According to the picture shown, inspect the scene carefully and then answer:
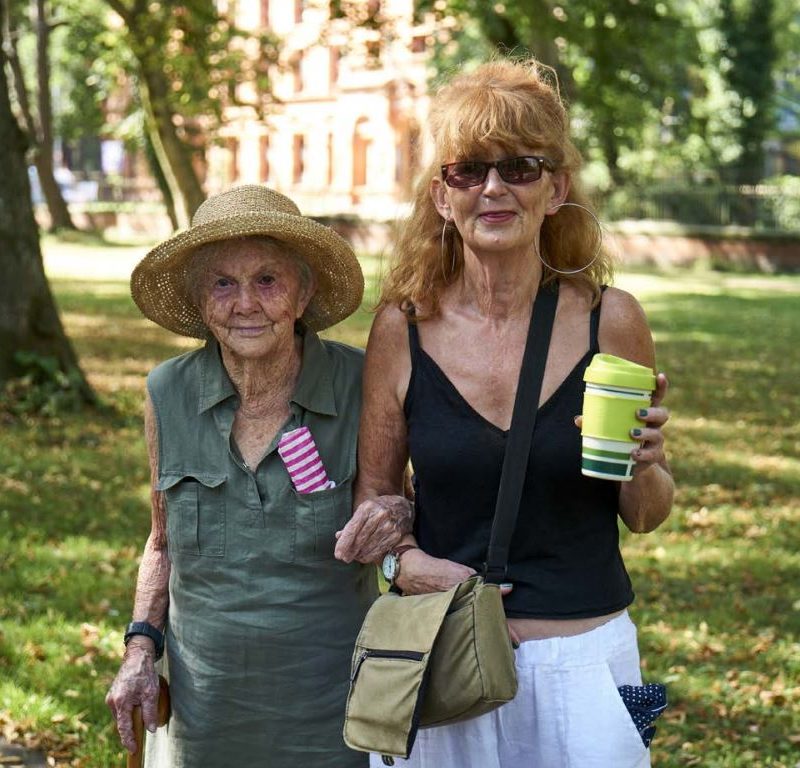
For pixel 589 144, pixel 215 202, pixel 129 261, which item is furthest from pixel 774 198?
Result: pixel 215 202

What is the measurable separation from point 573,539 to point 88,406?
9390 mm

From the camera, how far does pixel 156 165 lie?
40.3 metres

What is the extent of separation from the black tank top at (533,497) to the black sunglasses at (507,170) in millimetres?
325

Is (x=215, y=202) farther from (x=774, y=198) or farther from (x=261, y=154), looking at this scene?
(x=261, y=154)

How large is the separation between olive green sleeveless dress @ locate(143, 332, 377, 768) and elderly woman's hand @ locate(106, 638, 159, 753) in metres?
0.08

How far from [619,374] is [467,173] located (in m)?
0.60

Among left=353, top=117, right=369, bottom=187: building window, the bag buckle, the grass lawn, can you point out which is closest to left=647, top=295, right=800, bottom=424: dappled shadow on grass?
the grass lawn

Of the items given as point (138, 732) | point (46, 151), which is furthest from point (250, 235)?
point (46, 151)

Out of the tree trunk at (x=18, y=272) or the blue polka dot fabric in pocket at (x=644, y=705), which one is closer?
the blue polka dot fabric in pocket at (x=644, y=705)

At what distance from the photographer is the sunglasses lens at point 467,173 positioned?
9.72 feet

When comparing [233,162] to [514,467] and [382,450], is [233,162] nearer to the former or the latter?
[382,450]

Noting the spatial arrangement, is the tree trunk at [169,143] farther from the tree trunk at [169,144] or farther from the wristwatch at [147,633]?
the wristwatch at [147,633]

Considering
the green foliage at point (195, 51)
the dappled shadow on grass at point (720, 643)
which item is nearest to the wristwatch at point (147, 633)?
the dappled shadow on grass at point (720, 643)

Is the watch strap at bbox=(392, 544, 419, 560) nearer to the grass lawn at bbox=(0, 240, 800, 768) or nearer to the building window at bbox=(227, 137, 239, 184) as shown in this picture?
the grass lawn at bbox=(0, 240, 800, 768)
